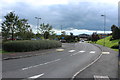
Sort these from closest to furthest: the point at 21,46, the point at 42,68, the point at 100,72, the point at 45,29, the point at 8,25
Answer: the point at 100,72 < the point at 42,68 < the point at 21,46 < the point at 8,25 < the point at 45,29

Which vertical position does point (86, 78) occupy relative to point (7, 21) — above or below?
below

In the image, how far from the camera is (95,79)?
768 cm

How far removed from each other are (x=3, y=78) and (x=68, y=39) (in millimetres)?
75992

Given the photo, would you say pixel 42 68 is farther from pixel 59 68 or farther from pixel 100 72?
pixel 100 72

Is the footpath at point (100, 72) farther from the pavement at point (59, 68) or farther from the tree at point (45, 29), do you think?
the tree at point (45, 29)

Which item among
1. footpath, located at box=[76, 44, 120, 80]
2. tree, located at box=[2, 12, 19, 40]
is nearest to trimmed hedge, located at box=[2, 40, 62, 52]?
tree, located at box=[2, 12, 19, 40]

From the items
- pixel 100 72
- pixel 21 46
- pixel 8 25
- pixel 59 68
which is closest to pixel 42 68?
pixel 59 68

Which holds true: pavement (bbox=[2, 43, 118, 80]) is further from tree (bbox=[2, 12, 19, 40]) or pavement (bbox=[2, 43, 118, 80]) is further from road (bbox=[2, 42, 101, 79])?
tree (bbox=[2, 12, 19, 40])

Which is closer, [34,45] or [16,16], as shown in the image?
[34,45]

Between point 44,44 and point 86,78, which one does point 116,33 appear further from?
point 86,78

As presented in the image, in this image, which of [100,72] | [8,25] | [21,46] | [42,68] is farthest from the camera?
[8,25]

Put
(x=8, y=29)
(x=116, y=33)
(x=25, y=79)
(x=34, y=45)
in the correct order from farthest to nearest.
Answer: (x=116, y=33), (x=8, y=29), (x=34, y=45), (x=25, y=79)

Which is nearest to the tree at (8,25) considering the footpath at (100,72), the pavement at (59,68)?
the pavement at (59,68)

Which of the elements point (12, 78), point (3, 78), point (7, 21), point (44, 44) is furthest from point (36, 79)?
point (7, 21)
